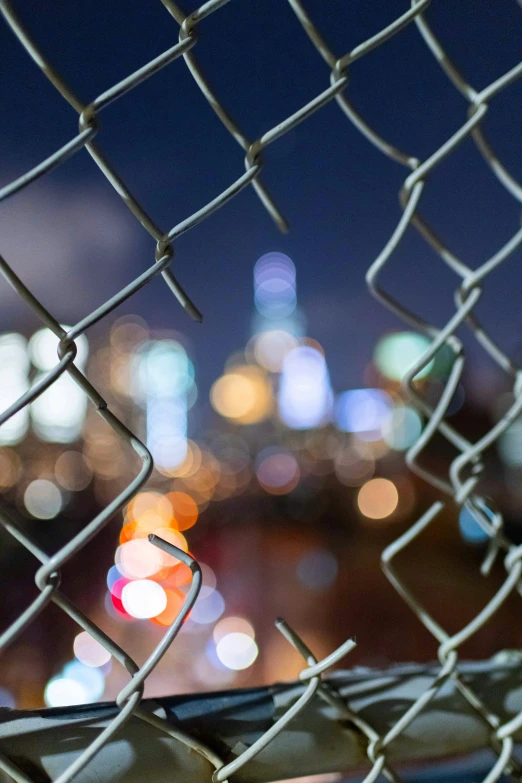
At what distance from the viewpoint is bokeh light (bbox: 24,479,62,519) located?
33.7 meters

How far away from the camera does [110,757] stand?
0.82 meters

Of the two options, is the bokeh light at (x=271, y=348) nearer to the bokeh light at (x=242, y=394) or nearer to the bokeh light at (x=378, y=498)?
the bokeh light at (x=242, y=394)

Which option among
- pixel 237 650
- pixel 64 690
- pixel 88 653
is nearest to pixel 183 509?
pixel 88 653

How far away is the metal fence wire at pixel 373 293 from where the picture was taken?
78 cm

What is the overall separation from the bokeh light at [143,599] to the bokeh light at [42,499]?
9642 millimetres

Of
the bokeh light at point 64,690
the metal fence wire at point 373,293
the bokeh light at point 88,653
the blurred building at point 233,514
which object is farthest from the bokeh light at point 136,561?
the metal fence wire at point 373,293

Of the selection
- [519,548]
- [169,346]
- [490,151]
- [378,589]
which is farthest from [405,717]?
[169,346]

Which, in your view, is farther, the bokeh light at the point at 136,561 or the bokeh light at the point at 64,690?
the bokeh light at the point at 136,561

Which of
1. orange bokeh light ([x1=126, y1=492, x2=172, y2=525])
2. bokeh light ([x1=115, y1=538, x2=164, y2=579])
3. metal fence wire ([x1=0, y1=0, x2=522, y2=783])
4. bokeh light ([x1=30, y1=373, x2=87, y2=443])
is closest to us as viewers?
metal fence wire ([x1=0, y1=0, x2=522, y2=783])

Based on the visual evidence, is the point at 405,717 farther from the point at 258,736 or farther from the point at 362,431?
the point at 362,431

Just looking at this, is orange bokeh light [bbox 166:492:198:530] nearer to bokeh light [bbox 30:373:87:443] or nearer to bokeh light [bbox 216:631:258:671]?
bokeh light [bbox 30:373:87:443]

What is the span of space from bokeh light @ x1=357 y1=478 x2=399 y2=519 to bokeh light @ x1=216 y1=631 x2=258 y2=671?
56.5 ft

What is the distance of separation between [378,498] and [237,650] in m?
20.4

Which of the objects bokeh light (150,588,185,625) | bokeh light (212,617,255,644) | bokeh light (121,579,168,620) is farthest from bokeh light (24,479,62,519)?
bokeh light (212,617,255,644)
